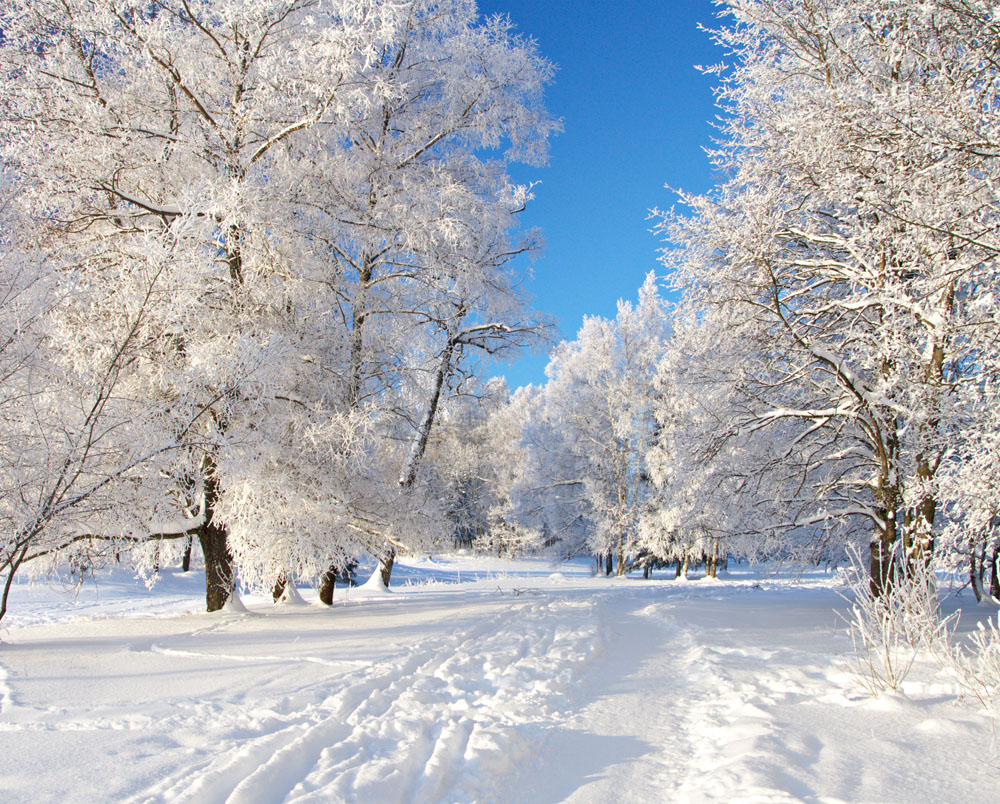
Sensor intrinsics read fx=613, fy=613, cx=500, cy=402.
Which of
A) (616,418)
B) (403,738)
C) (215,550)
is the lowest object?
(403,738)

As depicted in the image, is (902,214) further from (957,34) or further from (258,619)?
(258,619)

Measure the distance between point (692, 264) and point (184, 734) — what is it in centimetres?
704

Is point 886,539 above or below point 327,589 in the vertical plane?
above

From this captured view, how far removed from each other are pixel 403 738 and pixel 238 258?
6581 mm

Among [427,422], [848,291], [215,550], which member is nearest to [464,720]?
[215,550]

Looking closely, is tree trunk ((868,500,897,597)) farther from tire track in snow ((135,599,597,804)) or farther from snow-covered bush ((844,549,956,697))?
tire track in snow ((135,599,597,804))

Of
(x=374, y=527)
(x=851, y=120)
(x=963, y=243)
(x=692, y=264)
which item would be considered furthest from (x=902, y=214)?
(x=374, y=527)

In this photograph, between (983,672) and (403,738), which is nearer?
(403,738)

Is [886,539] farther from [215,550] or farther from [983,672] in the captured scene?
[215,550]

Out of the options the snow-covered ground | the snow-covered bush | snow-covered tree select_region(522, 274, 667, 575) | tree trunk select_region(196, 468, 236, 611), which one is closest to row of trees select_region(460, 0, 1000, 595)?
the snow-covered bush

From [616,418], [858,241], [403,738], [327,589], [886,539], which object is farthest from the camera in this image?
[616,418]

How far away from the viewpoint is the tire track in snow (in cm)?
277

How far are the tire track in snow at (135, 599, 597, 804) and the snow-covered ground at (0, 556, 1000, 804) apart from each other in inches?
0.5

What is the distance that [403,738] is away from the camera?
3.45 m
